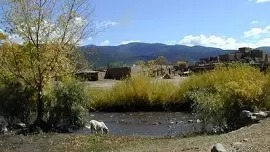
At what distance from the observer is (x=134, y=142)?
16.7 meters

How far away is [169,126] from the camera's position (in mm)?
24812

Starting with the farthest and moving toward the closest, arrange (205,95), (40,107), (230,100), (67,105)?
(40,107), (67,105), (230,100), (205,95)

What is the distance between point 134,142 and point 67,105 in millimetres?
4709

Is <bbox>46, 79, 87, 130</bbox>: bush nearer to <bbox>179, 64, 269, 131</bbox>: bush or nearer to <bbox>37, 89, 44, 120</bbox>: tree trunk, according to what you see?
<bbox>37, 89, 44, 120</bbox>: tree trunk

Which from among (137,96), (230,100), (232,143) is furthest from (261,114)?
(137,96)

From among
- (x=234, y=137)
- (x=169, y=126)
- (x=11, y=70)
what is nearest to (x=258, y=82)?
(x=169, y=126)

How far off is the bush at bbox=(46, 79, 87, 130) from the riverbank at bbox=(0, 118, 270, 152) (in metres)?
2.85

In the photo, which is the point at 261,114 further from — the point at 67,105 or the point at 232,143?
the point at 67,105

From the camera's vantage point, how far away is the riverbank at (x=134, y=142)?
41.8 ft

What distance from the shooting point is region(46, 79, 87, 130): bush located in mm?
20438

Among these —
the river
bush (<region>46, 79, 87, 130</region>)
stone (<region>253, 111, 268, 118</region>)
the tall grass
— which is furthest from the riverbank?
the river

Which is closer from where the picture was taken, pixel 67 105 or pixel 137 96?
pixel 67 105

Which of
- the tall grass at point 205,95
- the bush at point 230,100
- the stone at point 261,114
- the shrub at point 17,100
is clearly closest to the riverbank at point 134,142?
the stone at point 261,114

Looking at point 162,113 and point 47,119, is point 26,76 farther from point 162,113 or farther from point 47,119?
point 162,113
